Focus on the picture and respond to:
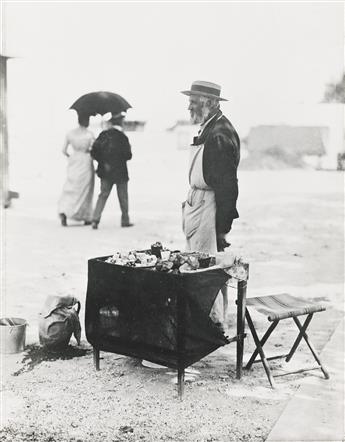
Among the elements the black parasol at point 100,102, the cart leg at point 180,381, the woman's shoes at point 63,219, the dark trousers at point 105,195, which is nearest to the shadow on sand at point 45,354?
the cart leg at point 180,381

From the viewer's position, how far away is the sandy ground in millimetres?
4117

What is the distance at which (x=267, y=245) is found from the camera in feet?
33.0

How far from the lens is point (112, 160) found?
1048cm

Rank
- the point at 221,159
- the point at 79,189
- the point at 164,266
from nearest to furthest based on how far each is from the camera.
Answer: the point at 164,266 < the point at 221,159 < the point at 79,189

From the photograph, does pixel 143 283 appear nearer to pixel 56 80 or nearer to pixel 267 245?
Result: pixel 56 80

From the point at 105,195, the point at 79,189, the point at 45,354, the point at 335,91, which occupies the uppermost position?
the point at 335,91

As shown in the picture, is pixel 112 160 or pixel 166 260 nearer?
pixel 166 260

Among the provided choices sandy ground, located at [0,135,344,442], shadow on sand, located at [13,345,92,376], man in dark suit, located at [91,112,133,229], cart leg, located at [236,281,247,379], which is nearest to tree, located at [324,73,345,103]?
sandy ground, located at [0,135,344,442]

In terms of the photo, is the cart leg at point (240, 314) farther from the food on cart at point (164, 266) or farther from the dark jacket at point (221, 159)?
the dark jacket at point (221, 159)

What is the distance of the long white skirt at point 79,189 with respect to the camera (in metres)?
11.3

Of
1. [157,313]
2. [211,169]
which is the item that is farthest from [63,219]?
[157,313]

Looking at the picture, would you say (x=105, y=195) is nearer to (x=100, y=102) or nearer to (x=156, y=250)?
(x=100, y=102)

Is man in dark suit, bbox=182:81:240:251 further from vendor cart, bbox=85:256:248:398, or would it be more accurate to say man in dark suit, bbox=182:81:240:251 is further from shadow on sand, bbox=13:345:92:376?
shadow on sand, bbox=13:345:92:376

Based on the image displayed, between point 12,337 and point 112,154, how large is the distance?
5.43 meters
